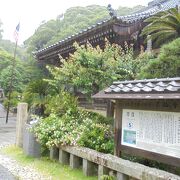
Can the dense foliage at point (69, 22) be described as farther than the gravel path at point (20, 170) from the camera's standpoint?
Yes

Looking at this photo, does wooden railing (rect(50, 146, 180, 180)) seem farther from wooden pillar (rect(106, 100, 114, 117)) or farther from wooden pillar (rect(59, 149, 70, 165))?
wooden pillar (rect(106, 100, 114, 117))

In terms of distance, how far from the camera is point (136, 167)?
18.6 feet

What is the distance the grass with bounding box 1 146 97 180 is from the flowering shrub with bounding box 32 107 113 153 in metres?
0.57

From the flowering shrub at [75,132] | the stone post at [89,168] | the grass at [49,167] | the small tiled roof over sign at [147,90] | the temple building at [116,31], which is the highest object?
the temple building at [116,31]

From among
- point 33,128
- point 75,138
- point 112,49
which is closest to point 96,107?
point 112,49

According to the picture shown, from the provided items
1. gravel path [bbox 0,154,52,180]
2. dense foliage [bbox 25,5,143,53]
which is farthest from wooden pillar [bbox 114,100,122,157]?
dense foliage [bbox 25,5,143,53]

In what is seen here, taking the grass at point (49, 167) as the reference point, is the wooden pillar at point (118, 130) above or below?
above

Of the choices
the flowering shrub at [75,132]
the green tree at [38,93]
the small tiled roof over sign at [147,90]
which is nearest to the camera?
the small tiled roof over sign at [147,90]

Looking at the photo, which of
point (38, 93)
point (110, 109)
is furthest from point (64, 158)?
point (38, 93)

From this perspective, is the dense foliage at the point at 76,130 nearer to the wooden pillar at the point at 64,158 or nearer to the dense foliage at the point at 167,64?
the wooden pillar at the point at 64,158

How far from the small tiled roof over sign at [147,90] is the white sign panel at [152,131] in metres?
0.47

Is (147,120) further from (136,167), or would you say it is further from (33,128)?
(33,128)

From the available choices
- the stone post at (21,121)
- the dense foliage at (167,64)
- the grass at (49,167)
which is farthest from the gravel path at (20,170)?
the dense foliage at (167,64)

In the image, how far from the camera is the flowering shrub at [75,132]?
7.76m
